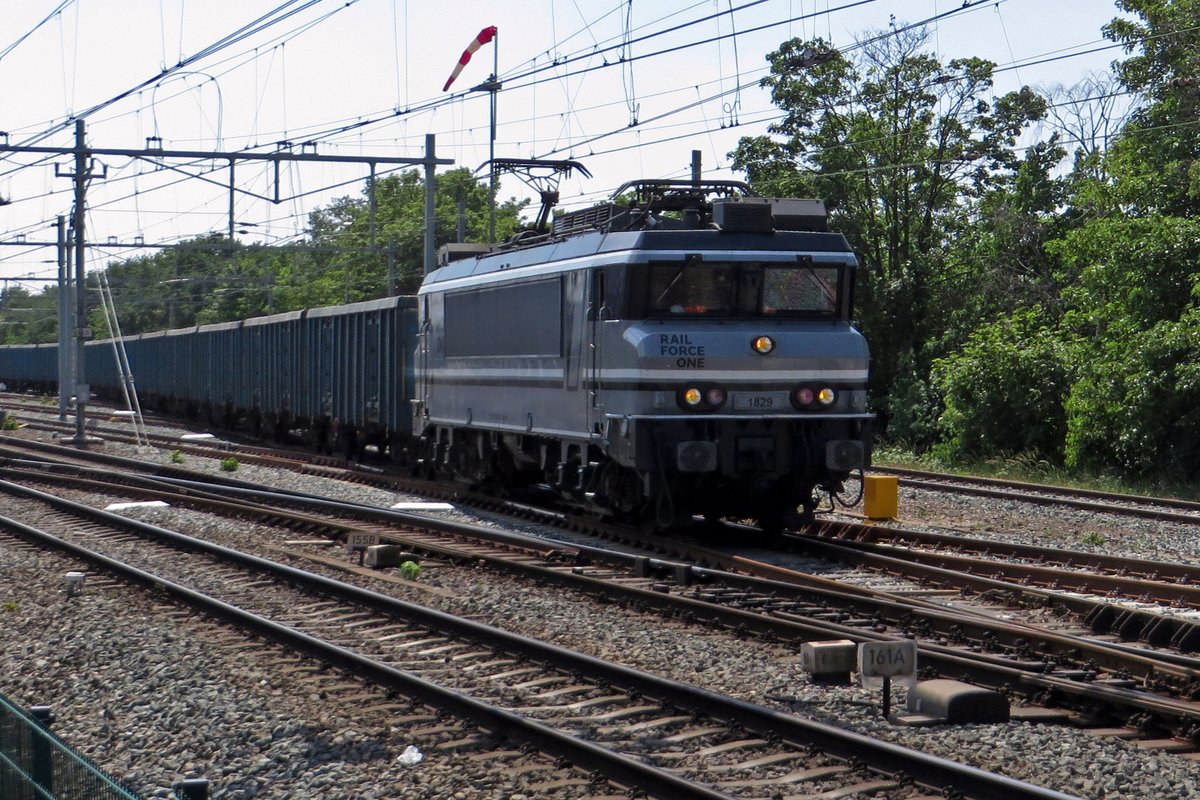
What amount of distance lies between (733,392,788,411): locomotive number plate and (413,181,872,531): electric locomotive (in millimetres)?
14

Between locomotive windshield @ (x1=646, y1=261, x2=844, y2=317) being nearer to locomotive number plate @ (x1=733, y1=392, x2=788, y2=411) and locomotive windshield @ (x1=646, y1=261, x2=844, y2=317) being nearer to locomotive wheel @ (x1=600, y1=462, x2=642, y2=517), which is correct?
locomotive number plate @ (x1=733, y1=392, x2=788, y2=411)

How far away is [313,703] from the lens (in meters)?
8.05

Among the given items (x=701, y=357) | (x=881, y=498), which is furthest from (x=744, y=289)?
(x=881, y=498)

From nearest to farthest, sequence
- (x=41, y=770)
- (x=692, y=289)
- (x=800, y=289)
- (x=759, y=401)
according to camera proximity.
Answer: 1. (x=41, y=770)
2. (x=759, y=401)
3. (x=692, y=289)
4. (x=800, y=289)

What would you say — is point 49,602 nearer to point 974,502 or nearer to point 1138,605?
point 1138,605

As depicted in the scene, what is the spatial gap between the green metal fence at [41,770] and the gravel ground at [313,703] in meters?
1.49

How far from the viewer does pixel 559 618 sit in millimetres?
10594

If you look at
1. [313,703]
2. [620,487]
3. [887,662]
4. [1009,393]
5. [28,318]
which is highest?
[28,318]

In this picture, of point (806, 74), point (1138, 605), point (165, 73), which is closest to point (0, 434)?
point (165, 73)

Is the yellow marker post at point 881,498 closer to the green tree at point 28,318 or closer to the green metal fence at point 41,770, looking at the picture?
the green metal fence at point 41,770

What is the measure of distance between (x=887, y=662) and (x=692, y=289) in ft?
22.5

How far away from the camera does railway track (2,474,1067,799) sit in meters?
6.26

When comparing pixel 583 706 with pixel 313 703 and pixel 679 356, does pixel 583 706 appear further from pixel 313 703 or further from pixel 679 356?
pixel 679 356

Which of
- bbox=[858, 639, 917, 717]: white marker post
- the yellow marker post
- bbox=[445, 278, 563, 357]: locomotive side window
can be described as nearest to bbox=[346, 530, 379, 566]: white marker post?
bbox=[445, 278, 563, 357]: locomotive side window
